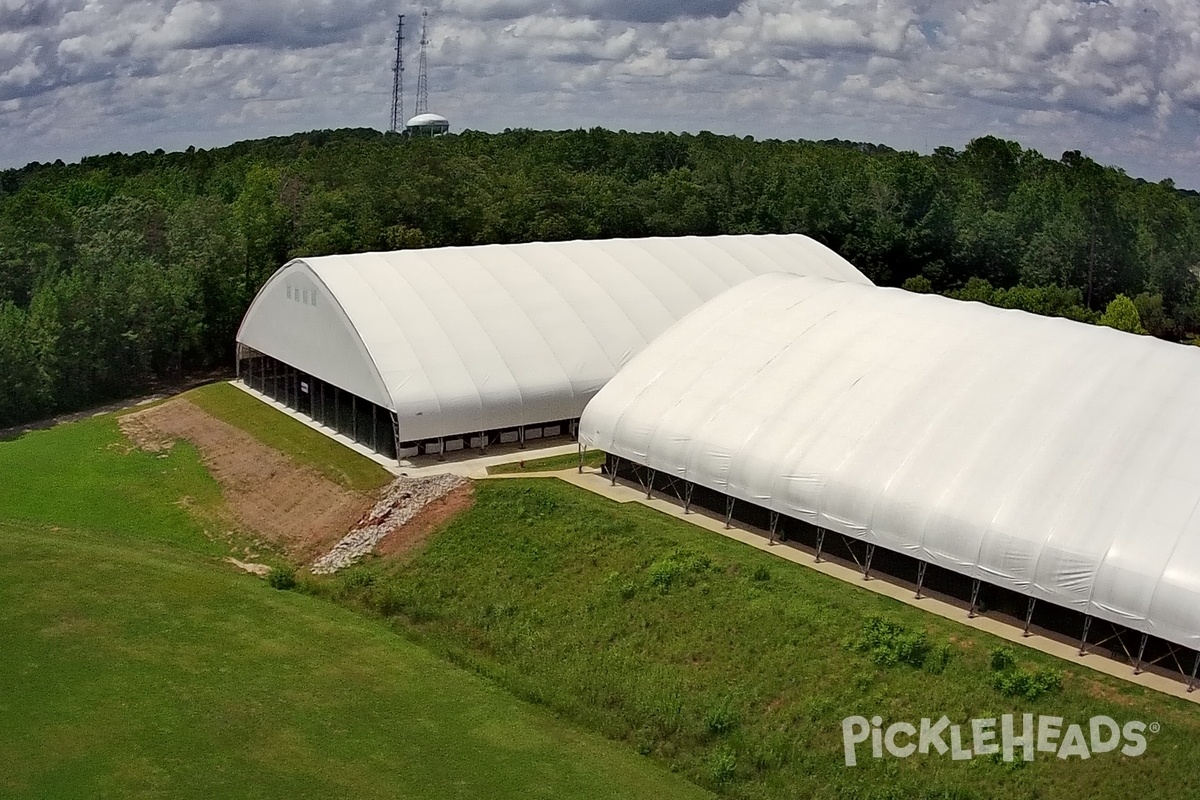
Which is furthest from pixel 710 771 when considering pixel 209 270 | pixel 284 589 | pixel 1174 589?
pixel 209 270

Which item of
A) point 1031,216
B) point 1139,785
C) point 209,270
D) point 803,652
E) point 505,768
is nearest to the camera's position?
point 1139,785

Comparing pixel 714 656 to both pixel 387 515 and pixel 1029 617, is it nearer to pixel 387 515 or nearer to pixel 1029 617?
pixel 1029 617

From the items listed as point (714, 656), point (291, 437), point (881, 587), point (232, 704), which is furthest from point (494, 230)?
point (232, 704)

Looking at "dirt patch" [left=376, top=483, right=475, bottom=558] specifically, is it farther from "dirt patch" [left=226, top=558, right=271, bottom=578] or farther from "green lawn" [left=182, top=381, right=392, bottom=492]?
"dirt patch" [left=226, top=558, right=271, bottom=578]

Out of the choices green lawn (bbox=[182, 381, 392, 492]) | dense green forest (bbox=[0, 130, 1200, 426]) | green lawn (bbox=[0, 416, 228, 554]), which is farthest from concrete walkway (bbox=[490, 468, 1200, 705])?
dense green forest (bbox=[0, 130, 1200, 426])

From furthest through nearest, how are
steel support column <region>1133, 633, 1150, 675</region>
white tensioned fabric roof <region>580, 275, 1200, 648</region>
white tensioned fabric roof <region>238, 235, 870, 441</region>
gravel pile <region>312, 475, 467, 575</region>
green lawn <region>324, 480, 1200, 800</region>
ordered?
white tensioned fabric roof <region>238, 235, 870, 441</region>, gravel pile <region>312, 475, 467, 575</region>, white tensioned fabric roof <region>580, 275, 1200, 648</region>, steel support column <region>1133, 633, 1150, 675</region>, green lawn <region>324, 480, 1200, 800</region>

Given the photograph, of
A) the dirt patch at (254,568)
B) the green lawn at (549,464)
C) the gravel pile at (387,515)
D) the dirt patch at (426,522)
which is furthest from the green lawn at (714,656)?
the green lawn at (549,464)

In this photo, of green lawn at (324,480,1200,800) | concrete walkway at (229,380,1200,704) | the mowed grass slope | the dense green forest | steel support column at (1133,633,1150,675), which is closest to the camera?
green lawn at (324,480,1200,800)

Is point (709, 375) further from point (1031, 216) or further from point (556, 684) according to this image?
point (1031, 216)
